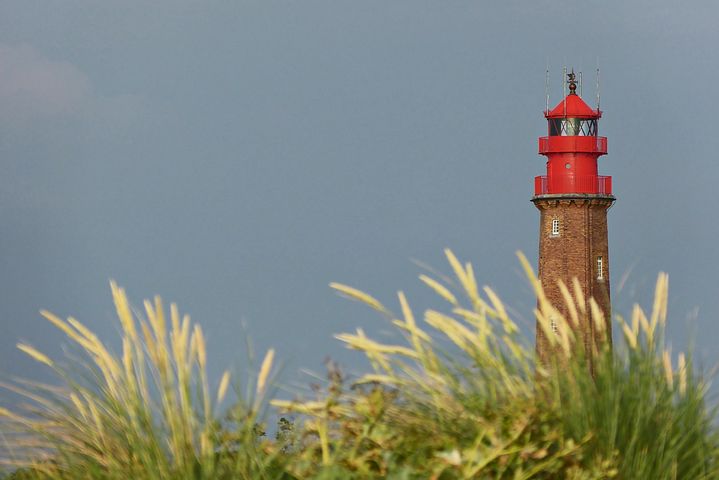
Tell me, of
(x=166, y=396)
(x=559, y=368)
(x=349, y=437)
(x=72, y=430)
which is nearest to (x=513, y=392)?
(x=559, y=368)

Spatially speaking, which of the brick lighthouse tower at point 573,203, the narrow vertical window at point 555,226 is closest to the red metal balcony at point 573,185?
the brick lighthouse tower at point 573,203

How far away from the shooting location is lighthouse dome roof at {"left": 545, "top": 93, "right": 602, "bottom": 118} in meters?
41.1

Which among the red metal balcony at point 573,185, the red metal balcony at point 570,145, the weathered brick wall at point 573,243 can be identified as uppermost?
the red metal balcony at point 570,145

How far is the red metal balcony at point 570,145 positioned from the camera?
40750 millimetres

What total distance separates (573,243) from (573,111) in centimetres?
423

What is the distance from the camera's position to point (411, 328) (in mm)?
6457

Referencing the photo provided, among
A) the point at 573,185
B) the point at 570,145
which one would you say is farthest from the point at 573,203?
the point at 570,145

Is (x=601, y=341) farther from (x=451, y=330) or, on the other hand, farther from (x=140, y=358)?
(x=140, y=358)

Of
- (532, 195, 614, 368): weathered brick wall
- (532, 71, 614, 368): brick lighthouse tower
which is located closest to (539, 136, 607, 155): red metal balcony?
(532, 71, 614, 368): brick lighthouse tower

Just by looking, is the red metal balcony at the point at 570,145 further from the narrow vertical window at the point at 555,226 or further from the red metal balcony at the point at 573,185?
the narrow vertical window at the point at 555,226

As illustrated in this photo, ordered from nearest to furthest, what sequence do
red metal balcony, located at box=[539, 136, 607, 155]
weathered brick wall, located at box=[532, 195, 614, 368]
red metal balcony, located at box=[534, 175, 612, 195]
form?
weathered brick wall, located at box=[532, 195, 614, 368], red metal balcony, located at box=[534, 175, 612, 195], red metal balcony, located at box=[539, 136, 607, 155]

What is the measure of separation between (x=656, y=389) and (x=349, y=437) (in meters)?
1.46

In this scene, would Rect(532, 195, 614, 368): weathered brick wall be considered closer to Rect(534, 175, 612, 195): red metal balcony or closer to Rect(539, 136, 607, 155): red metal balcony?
Rect(534, 175, 612, 195): red metal balcony

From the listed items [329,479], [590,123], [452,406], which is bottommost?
[329,479]
